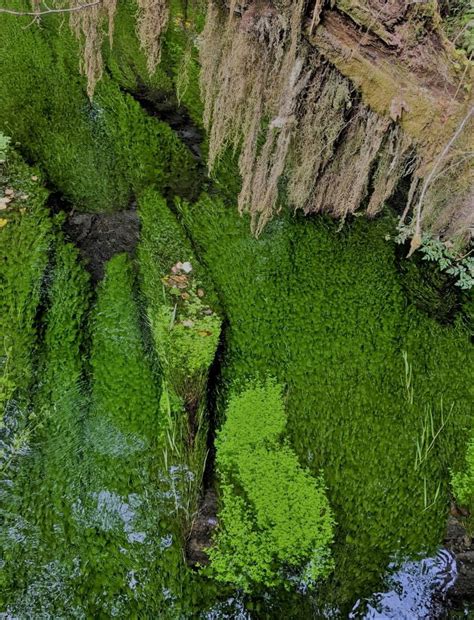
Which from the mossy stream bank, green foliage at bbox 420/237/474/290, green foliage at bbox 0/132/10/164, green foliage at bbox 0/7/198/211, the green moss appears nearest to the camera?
the green moss

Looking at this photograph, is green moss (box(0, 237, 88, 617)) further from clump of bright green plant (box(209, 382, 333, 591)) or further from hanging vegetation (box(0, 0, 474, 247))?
hanging vegetation (box(0, 0, 474, 247))

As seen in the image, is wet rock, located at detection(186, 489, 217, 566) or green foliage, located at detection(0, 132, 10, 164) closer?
wet rock, located at detection(186, 489, 217, 566)

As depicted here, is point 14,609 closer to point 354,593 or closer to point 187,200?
point 354,593

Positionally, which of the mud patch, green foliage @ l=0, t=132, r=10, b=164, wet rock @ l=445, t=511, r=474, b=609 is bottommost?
wet rock @ l=445, t=511, r=474, b=609

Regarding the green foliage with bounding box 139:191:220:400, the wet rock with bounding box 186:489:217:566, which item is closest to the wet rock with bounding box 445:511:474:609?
the wet rock with bounding box 186:489:217:566

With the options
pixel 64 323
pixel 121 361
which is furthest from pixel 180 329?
pixel 64 323

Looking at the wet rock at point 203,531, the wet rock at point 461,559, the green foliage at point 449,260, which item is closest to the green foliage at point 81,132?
the green foliage at point 449,260
